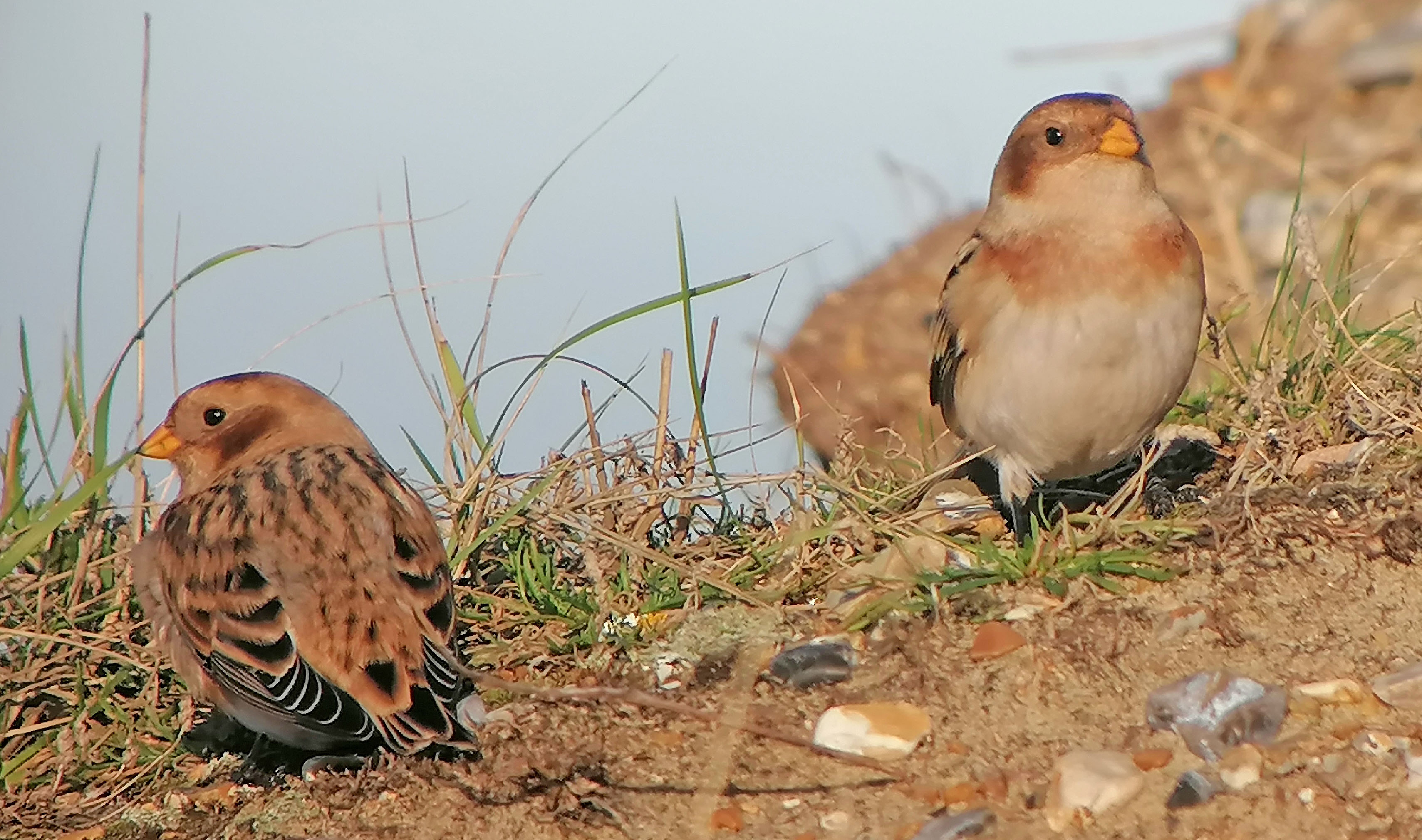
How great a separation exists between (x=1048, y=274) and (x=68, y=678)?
2.42 metres

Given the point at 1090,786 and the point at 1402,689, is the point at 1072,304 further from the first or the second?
the point at 1090,786

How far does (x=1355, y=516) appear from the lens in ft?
12.3

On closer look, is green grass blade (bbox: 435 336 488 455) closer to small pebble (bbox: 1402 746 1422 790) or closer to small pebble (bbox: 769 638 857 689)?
small pebble (bbox: 769 638 857 689)

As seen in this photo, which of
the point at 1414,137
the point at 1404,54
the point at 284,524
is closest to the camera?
the point at 284,524

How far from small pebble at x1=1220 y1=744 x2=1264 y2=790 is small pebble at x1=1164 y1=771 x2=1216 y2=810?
0.14 ft

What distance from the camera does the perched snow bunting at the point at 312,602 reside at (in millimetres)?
3359

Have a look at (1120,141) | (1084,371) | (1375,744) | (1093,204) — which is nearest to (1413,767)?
(1375,744)

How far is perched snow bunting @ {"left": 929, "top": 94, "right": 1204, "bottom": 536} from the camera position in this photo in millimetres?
3992

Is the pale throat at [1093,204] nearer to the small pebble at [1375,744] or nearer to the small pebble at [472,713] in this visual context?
the small pebble at [1375,744]

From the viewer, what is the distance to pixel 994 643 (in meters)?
3.46

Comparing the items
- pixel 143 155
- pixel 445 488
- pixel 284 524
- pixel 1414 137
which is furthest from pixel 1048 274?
pixel 1414 137

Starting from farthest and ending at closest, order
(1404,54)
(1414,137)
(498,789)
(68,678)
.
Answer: (1404,54) < (1414,137) < (68,678) < (498,789)

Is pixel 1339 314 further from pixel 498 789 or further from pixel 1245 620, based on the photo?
pixel 498 789

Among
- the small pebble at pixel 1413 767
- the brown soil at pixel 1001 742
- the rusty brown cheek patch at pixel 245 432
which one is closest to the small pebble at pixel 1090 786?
the brown soil at pixel 1001 742
